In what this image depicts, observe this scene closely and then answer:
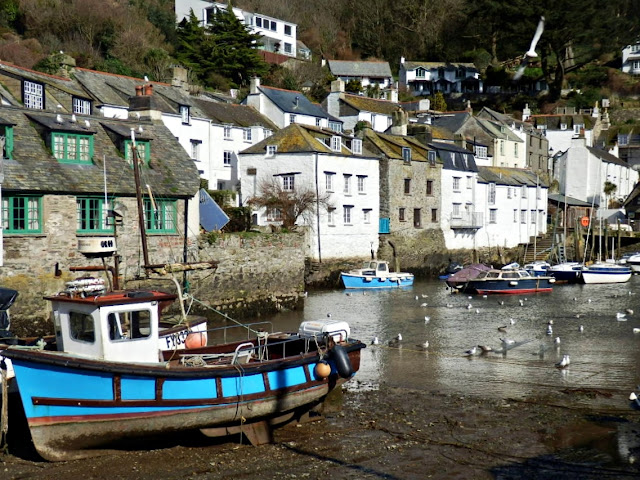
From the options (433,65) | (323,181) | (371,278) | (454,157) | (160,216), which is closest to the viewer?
(160,216)

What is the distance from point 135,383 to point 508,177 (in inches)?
2169

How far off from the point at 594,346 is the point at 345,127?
146 ft

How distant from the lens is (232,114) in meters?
54.5

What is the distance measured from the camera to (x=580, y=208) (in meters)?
73.9

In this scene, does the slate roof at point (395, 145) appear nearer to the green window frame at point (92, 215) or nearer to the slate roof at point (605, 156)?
the slate roof at point (605, 156)

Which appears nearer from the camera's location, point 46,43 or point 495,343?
point 495,343

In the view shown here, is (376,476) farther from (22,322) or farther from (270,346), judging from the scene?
(22,322)

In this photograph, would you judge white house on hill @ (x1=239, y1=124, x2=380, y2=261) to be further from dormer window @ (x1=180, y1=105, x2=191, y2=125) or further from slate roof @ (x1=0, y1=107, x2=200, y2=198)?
slate roof @ (x1=0, y1=107, x2=200, y2=198)

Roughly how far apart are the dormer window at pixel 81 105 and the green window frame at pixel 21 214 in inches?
622

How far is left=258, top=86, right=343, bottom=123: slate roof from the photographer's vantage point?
5803 cm

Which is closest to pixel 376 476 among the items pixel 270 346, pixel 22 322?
pixel 270 346

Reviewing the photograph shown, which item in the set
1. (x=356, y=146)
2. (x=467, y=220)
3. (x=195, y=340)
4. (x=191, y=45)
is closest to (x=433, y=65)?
(x=191, y=45)

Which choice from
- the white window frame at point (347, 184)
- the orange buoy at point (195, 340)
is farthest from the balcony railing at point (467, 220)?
the orange buoy at point (195, 340)

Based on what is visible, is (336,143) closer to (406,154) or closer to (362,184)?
(362,184)
